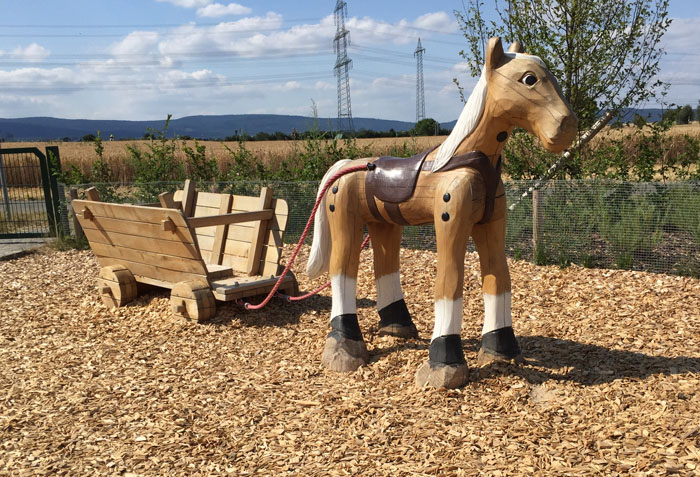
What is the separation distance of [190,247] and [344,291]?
169cm

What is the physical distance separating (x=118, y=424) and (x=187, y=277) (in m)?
2.05

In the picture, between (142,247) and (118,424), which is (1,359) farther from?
(118,424)

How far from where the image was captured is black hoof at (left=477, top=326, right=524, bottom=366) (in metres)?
4.07

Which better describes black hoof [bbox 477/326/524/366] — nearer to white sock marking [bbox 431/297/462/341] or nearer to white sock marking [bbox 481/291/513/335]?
white sock marking [bbox 481/291/513/335]

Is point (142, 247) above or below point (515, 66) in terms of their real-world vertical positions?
below

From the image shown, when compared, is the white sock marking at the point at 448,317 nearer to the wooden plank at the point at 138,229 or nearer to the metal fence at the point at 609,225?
the wooden plank at the point at 138,229

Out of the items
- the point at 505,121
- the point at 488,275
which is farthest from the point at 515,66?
the point at 488,275

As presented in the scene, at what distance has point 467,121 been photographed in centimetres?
373

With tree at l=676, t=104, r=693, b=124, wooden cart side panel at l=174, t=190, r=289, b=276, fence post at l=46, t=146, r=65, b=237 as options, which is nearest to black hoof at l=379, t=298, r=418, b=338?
wooden cart side panel at l=174, t=190, r=289, b=276

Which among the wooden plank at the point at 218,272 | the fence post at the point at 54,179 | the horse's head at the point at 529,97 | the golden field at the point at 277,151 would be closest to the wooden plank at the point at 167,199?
the wooden plank at the point at 218,272

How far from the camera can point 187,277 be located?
553cm

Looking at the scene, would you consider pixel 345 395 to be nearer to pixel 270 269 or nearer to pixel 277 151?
pixel 270 269

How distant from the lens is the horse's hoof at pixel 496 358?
4.07 metres

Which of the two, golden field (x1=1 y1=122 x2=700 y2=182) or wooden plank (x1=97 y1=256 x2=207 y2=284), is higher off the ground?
golden field (x1=1 y1=122 x2=700 y2=182)
